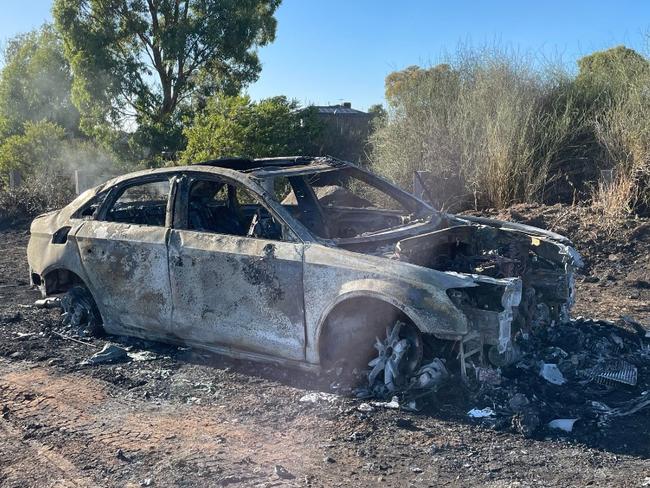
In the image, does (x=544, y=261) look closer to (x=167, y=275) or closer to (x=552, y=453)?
(x=552, y=453)

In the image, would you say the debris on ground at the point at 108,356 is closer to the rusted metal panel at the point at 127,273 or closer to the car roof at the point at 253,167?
the rusted metal panel at the point at 127,273

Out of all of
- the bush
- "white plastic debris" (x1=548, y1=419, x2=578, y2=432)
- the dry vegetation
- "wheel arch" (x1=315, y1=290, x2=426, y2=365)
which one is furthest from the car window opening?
the bush

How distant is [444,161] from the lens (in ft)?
38.5

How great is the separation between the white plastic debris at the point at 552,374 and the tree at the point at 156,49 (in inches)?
589

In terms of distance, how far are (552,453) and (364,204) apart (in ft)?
20.2

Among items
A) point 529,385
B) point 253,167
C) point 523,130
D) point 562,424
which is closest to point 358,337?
point 529,385

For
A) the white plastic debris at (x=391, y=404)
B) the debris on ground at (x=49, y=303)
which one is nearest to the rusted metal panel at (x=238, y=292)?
the white plastic debris at (x=391, y=404)

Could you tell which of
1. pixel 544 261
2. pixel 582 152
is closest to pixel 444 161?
pixel 582 152

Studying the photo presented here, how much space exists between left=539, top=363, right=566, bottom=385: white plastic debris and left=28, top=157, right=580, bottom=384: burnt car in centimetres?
31

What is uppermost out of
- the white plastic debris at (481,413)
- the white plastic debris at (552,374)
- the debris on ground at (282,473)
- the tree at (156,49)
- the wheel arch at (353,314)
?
the tree at (156,49)

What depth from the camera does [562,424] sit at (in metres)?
4.02

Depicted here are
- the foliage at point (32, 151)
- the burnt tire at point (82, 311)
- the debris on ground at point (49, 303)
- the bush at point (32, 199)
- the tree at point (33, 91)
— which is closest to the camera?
the burnt tire at point (82, 311)

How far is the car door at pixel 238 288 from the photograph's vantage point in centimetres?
471

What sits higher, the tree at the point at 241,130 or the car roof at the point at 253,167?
the tree at the point at 241,130
